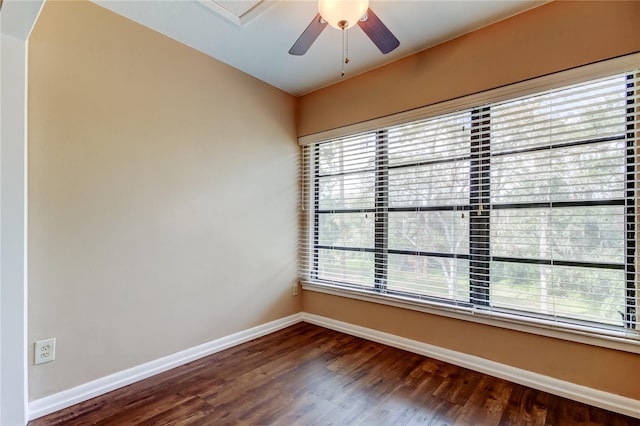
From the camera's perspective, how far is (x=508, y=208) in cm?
227

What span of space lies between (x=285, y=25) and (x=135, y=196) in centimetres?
172

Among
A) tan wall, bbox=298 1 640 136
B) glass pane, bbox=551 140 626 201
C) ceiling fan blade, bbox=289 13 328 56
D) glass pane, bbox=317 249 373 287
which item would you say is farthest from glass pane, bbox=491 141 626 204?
ceiling fan blade, bbox=289 13 328 56

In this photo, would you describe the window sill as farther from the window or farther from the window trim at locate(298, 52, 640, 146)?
the window trim at locate(298, 52, 640, 146)

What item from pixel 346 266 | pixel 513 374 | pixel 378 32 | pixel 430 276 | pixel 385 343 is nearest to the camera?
pixel 378 32

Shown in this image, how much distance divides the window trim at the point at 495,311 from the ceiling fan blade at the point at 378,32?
2.99ft

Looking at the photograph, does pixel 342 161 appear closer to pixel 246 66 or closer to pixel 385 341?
pixel 246 66

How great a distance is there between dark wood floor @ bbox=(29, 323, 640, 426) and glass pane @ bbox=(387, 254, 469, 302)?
0.57 meters

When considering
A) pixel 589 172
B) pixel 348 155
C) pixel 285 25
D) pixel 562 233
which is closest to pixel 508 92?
pixel 589 172

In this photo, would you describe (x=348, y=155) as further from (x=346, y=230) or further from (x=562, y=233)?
(x=562, y=233)

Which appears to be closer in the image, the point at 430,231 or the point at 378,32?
the point at 378,32

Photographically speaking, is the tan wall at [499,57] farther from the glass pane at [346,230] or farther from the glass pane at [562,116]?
the glass pane at [346,230]

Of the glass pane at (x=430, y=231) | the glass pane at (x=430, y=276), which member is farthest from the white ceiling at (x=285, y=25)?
the glass pane at (x=430, y=276)

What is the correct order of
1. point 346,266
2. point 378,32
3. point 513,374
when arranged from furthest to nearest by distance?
point 346,266
point 513,374
point 378,32

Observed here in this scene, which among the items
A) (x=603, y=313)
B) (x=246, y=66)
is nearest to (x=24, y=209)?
(x=246, y=66)
